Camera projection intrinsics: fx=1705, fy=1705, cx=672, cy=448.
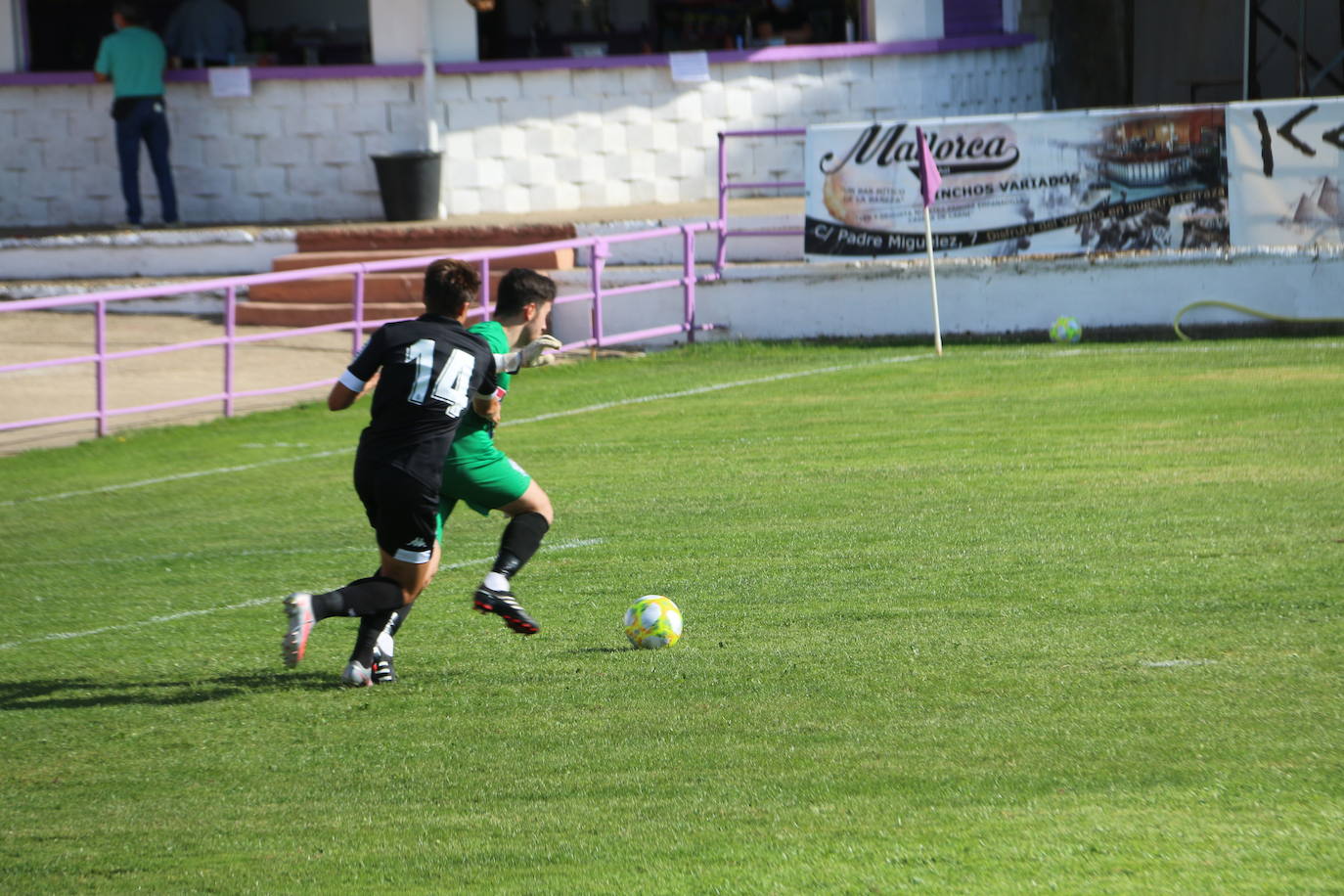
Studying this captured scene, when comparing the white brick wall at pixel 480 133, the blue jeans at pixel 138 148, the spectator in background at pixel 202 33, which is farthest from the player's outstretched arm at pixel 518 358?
the spectator in background at pixel 202 33

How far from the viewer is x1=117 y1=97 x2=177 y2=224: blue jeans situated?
2167 cm

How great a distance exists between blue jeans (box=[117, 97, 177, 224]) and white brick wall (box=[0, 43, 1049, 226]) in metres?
0.81

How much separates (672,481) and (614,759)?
5.74 m

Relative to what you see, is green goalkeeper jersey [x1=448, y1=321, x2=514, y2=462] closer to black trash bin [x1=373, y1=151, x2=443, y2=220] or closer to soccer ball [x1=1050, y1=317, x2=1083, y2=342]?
soccer ball [x1=1050, y1=317, x2=1083, y2=342]

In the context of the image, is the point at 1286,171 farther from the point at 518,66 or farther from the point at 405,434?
the point at 405,434

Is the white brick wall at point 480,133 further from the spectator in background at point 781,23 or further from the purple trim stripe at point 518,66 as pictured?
the spectator in background at point 781,23

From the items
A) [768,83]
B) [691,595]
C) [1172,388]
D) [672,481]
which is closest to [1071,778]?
[691,595]

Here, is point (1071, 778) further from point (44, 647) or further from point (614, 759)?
point (44, 647)

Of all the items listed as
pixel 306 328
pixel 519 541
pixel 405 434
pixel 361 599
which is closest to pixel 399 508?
pixel 405 434

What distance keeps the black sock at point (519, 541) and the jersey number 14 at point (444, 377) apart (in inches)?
30.2

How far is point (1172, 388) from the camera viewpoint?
14.2 m

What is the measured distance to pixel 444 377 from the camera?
6.73 meters

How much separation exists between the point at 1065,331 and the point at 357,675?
12.2 metres

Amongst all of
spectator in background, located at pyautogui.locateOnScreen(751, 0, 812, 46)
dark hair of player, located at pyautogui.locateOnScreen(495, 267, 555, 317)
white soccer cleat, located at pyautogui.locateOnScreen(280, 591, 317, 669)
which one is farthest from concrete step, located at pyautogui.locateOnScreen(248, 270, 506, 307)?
white soccer cleat, located at pyautogui.locateOnScreen(280, 591, 317, 669)
